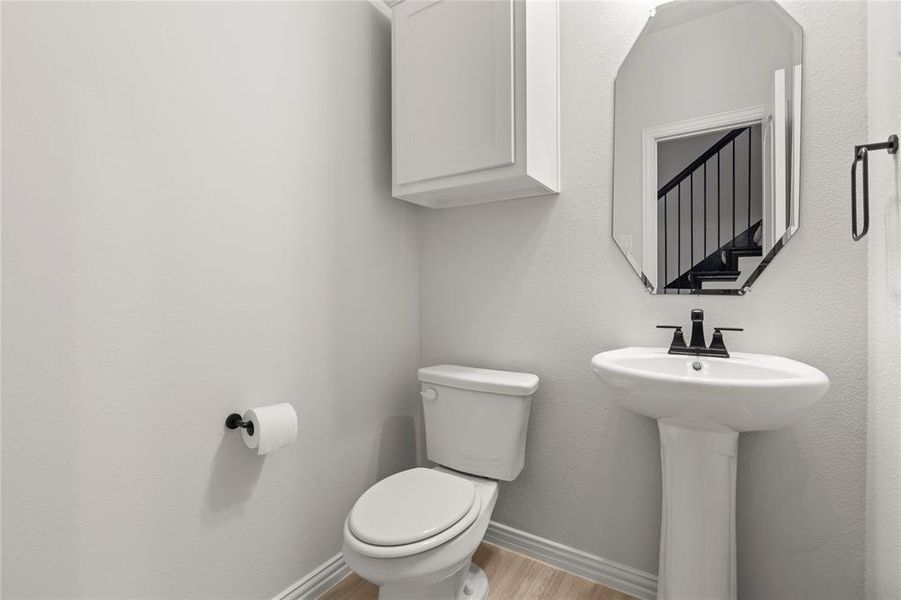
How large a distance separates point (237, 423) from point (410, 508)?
1.80 ft

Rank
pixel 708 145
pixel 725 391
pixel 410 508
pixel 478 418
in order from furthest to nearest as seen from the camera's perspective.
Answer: pixel 478 418 → pixel 708 145 → pixel 410 508 → pixel 725 391

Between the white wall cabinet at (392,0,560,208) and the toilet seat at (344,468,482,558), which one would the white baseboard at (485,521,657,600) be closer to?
the toilet seat at (344,468,482,558)

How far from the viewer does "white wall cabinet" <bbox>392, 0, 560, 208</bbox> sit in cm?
138

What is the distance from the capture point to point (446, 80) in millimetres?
1493

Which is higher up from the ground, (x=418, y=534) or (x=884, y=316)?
(x=884, y=316)

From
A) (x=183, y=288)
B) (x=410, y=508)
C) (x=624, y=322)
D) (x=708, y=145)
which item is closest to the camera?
(x=183, y=288)

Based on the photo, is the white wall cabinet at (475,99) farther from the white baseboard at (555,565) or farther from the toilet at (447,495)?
the white baseboard at (555,565)

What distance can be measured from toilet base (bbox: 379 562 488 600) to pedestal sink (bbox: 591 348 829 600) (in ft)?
1.89

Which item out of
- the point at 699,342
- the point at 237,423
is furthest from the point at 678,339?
the point at 237,423

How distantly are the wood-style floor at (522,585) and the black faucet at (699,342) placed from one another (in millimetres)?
879

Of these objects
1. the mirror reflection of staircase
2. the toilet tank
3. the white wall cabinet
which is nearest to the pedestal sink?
the mirror reflection of staircase

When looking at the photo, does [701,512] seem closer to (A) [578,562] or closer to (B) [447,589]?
(A) [578,562]

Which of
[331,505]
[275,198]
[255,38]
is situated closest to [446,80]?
[255,38]

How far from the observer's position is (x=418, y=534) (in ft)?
3.67
